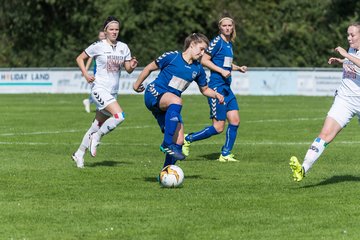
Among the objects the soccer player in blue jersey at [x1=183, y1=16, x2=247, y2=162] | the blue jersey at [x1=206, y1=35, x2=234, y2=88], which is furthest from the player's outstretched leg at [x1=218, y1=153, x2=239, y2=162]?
the blue jersey at [x1=206, y1=35, x2=234, y2=88]

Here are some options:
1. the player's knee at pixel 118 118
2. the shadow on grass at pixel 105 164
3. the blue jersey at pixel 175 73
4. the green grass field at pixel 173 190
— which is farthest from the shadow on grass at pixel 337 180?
the shadow on grass at pixel 105 164

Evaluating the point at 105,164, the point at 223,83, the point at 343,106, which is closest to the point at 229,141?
the point at 223,83

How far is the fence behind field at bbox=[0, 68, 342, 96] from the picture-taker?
1684 inches

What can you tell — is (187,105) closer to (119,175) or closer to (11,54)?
(119,175)

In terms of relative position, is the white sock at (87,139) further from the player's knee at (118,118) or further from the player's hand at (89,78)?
the player's hand at (89,78)

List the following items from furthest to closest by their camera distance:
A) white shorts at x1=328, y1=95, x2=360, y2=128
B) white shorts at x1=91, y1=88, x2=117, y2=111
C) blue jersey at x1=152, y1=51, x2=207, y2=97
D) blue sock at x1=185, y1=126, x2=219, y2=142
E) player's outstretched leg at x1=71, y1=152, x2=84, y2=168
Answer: blue sock at x1=185, y1=126, x2=219, y2=142 < white shorts at x1=91, y1=88, x2=117, y2=111 < player's outstretched leg at x1=71, y1=152, x2=84, y2=168 < blue jersey at x1=152, y1=51, x2=207, y2=97 < white shorts at x1=328, y1=95, x2=360, y2=128

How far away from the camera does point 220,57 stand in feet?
56.2

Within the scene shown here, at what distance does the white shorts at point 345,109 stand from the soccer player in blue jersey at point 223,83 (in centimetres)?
358

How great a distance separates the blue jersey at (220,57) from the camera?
1703cm

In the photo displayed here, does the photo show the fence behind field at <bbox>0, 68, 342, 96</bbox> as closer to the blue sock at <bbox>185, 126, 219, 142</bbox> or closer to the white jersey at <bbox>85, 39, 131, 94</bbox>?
the blue sock at <bbox>185, 126, 219, 142</bbox>

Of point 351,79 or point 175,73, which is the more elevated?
point 351,79

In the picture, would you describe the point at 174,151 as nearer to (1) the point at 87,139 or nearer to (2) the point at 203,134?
(1) the point at 87,139

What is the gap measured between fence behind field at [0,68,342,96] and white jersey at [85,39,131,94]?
25366mm

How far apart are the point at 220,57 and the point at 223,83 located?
46 centimetres
